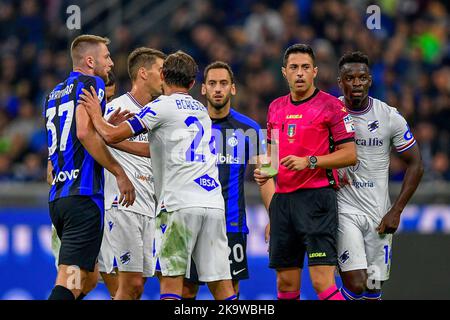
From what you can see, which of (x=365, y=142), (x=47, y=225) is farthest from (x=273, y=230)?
(x=47, y=225)

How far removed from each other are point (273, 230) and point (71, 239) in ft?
6.07

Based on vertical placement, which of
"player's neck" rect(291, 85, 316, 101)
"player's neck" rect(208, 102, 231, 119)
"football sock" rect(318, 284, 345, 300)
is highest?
"player's neck" rect(291, 85, 316, 101)

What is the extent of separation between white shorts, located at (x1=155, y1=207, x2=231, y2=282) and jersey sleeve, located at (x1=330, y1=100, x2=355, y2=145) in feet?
4.05

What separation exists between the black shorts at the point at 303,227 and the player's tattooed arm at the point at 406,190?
551 mm

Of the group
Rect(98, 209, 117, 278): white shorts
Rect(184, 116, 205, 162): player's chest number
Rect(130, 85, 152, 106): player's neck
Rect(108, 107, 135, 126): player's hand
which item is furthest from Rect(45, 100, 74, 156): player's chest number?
Rect(130, 85, 152, 106): player's neck

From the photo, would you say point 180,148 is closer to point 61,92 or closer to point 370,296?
point 61,92

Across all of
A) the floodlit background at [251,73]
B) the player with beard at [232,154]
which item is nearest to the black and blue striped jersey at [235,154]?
the player with beard at [232,154]

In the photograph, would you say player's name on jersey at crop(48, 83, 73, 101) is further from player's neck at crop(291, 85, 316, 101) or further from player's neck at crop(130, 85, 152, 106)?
player's neck at crop(291, 85, 316, 101)

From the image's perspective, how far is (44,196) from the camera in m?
12.7

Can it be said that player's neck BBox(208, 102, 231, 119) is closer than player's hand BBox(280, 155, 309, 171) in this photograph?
No

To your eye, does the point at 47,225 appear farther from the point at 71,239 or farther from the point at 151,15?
the point at 151,15

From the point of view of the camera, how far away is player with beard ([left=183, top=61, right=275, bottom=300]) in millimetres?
9336

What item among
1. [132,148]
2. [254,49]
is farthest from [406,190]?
A: [254,49]

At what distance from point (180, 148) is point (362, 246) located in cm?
194
